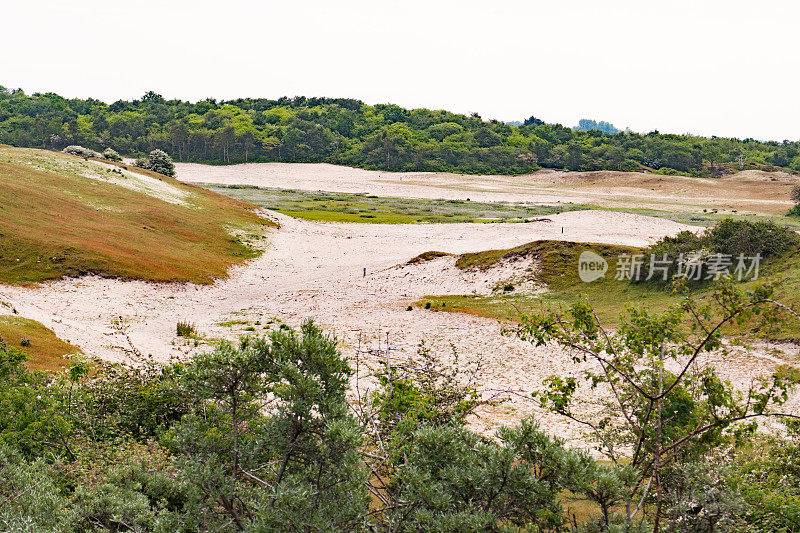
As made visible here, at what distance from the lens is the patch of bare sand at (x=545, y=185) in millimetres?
101812

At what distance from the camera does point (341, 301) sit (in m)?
37.3

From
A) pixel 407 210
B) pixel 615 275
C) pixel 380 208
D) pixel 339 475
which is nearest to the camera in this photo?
pixel 339 475

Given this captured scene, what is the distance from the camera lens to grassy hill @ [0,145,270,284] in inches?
1499

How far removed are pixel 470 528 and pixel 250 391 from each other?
9.39 feet

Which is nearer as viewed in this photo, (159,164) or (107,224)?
(107,224)

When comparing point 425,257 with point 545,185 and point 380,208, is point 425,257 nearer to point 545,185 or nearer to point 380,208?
point 380,208

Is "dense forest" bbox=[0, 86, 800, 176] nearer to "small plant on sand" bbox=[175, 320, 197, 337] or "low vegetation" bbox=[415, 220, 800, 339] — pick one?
"low vegetation" bbox=[415, 220, 800, 339]

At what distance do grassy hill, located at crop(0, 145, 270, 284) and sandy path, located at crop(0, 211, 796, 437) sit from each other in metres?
2.28

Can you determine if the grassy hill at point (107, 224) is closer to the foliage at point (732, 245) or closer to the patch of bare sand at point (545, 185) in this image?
the foliage at point (732, 245)

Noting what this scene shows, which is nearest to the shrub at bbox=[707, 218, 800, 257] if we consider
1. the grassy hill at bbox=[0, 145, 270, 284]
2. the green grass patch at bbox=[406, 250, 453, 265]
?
the green grass patch at bbox=[406, 250, 453, 265]

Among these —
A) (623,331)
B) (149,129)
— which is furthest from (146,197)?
(149,129)

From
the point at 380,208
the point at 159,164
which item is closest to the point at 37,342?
the point at 380,208

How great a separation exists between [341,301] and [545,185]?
107m

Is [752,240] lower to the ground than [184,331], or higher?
higher
